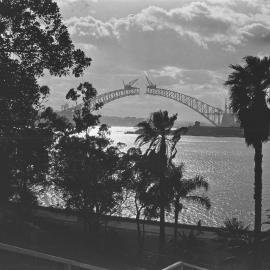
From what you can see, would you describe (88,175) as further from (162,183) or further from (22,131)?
(22,131)

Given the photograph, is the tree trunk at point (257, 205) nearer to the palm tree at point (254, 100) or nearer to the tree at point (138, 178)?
the palm tree at point (254, 100)

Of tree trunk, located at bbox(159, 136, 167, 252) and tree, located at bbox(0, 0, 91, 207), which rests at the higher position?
tree, located at bbox(0, 0, 91, 207)

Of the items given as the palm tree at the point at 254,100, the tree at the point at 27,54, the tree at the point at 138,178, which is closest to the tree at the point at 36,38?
the tree at the point at 27,54

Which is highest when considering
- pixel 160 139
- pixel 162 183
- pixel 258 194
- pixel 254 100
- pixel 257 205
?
pixel 254 100

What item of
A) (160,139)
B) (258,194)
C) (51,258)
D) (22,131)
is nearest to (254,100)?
(258,194)

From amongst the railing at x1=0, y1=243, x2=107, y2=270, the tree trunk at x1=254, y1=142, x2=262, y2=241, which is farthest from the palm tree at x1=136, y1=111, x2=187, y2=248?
the railing at x1=0, y1=243, x2=107, y2=270

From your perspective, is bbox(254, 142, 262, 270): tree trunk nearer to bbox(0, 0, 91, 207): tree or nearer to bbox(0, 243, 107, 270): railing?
bbox(0, 0, 91, 207): tree
